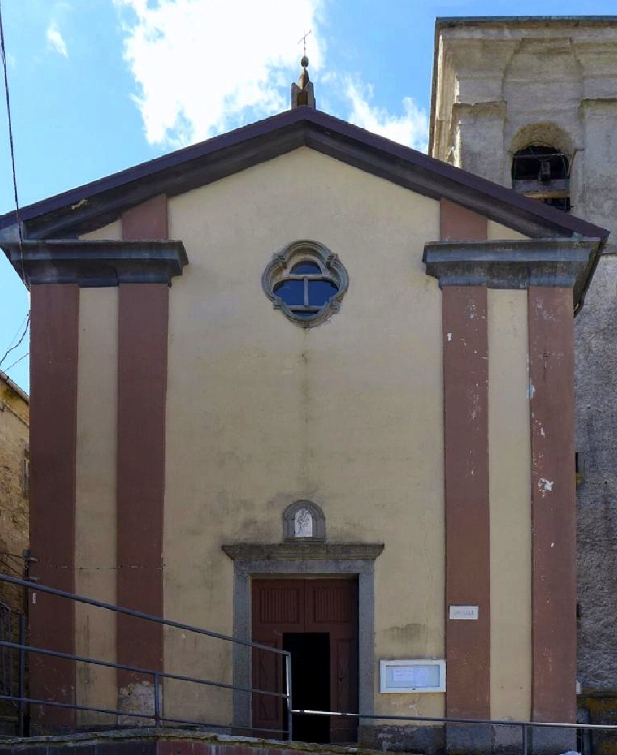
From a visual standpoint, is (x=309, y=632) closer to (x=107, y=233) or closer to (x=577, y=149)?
(x=107, y=233)

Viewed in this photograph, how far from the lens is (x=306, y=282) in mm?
14188

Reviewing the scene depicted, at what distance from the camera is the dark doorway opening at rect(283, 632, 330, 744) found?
46.6 ft

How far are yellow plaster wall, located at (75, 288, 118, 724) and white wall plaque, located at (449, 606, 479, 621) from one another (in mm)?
3620

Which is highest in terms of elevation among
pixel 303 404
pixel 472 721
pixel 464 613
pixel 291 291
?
pixel 291 291

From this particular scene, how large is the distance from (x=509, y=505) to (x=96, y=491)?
4497mm

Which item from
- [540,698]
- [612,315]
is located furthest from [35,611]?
[612,315]

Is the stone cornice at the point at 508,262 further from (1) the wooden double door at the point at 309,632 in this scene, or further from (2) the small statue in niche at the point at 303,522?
(1) the wooden double door at the point at 309,632

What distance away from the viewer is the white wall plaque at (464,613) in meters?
13.2

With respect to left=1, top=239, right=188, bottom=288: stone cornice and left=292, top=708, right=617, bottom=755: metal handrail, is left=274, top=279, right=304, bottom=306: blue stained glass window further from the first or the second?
left=292, top=708, right=617, bottom=755: metal handrail

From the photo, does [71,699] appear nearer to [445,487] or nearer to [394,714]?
[394,714]

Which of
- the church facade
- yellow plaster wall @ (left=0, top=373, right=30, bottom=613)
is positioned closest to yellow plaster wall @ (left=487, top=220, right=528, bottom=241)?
the church facade

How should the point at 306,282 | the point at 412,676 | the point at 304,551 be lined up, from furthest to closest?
the point at 306,282, the point at 304,551, the point at 412,676

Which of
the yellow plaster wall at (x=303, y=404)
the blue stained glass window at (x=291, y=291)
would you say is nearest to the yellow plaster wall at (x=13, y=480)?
the yellow plaster wall at (x=303, y=404)

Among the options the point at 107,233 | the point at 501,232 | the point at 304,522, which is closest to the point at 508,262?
the point at 501,232
